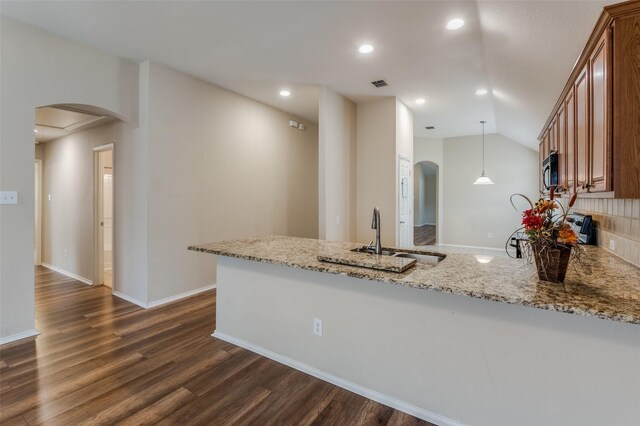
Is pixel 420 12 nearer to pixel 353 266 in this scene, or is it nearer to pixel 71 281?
pixel 353 266

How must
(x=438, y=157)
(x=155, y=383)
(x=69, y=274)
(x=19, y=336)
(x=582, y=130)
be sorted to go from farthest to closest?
(x=438, y=157) < (x=69, y=274) < (x=19, y=336) < (x=155, y=383) < (x=582, y=130)

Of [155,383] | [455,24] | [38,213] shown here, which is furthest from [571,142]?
[38,213]

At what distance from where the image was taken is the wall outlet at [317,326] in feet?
7.51

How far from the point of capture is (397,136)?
5.05 metres

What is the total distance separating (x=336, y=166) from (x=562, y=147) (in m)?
2.69

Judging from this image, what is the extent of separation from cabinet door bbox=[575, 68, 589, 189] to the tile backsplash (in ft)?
1.15

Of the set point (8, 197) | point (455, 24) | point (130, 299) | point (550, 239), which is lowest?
point (130, 299)

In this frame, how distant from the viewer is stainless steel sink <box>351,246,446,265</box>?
2254 millimetres

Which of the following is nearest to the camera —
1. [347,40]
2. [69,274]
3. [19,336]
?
[19,336]

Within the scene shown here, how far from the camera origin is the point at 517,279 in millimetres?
1634

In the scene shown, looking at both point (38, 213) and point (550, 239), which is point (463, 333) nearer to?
point (550, 239)

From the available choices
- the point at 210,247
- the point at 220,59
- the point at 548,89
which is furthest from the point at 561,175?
the point at 220,59

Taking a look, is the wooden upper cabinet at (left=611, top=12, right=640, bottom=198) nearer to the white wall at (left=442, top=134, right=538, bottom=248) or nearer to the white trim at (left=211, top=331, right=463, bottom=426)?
the white trim at (left=211, top=331, right=463, bottom=426)

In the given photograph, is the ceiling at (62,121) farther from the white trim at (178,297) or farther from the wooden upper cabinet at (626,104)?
the wooden upper cabinet at (626,104)
